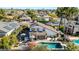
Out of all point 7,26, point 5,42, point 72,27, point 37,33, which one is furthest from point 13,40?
point 72,27

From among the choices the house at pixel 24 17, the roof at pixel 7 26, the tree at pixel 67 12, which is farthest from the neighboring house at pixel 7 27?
the tree at pixel 67 12

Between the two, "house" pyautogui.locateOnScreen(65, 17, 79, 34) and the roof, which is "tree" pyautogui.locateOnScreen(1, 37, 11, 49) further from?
"house" pyautogui.locateOnScreen(65, 17, 79, 34)

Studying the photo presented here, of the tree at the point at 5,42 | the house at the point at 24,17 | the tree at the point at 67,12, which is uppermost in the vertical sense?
the tree at the point at 67,12

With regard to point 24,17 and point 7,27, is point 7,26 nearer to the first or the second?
point 7,27

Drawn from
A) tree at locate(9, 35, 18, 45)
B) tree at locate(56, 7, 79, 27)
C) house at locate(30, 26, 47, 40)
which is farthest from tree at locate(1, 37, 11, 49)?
tree at locate(56, 7, 79, 27)

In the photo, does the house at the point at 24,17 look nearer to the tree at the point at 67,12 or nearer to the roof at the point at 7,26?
the roof at the point at 7,26
